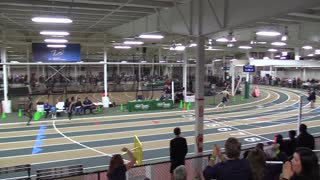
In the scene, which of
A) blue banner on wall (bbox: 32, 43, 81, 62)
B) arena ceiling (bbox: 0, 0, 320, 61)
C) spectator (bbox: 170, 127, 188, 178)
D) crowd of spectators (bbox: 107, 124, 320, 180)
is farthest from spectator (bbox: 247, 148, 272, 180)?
blue banner on wall (bbox: 32, 43, 81, 62)

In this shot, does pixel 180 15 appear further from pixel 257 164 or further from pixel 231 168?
pixel 231 168

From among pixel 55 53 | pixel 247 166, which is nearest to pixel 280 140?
pixel 247 166

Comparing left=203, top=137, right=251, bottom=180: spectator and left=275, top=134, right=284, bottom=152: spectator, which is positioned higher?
left=203, top=137, right=251, bottom=180: spectator

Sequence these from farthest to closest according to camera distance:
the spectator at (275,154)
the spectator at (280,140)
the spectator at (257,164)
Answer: the spectator at (280,140) → the spectator at (275,154) → the spectator at (257,164)

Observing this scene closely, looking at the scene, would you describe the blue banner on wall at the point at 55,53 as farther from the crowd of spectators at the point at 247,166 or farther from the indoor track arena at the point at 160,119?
the crowd of spectators at the point at 247,166

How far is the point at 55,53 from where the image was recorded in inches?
847

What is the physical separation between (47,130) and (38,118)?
3.93 metres

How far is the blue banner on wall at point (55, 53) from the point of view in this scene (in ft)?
69.0

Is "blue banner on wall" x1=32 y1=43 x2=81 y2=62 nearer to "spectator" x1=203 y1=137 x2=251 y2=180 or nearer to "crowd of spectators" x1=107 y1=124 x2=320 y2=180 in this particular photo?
"crowd of spectators" x1=107 y1=124 x2=320 y2=180

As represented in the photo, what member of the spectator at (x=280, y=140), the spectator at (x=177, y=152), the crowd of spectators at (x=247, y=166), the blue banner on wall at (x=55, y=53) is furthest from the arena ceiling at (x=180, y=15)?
the crowd of spectators at (x=247, y=166)

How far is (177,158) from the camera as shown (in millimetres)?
7289

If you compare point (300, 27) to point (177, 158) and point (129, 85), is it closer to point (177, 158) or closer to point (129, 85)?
point (177, 158)

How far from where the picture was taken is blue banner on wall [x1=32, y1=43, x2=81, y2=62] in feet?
69.0

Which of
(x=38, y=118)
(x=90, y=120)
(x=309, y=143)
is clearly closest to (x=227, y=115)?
(x=90, y=120)
